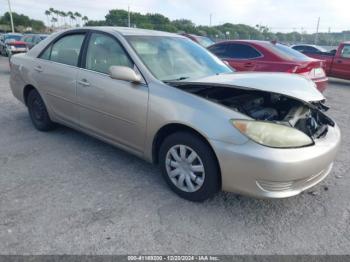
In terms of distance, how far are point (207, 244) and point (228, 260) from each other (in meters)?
0.21

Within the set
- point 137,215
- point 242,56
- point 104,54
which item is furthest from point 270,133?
point 242,56

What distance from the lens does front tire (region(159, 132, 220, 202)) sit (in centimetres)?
259

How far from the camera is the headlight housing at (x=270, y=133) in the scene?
7.75 ft

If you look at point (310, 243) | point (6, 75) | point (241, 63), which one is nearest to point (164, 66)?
point (310, 243)

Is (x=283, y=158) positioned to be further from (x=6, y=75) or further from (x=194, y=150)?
(x=6, y=75)

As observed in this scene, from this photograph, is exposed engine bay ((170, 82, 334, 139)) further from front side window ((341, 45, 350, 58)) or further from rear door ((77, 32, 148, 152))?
front side window ((341, 45, 350, 58))

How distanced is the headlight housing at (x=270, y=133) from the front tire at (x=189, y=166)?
0.37 m

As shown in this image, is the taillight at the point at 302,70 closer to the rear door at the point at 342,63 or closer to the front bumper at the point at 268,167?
the front bumper at the point at 268,167

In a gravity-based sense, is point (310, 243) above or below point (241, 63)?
below

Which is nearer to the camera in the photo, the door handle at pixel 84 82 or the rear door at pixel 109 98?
the rear door at pixel 109 98

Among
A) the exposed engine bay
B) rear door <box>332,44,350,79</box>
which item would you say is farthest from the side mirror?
rear door <box>332,44,350,79</box>

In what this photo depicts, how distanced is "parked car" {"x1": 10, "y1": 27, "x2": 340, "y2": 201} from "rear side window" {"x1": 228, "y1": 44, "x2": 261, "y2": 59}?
3.37m

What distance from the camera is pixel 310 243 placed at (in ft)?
7.66

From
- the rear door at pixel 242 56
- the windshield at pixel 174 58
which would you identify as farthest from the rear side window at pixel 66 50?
the rear door at pixel 242 56
